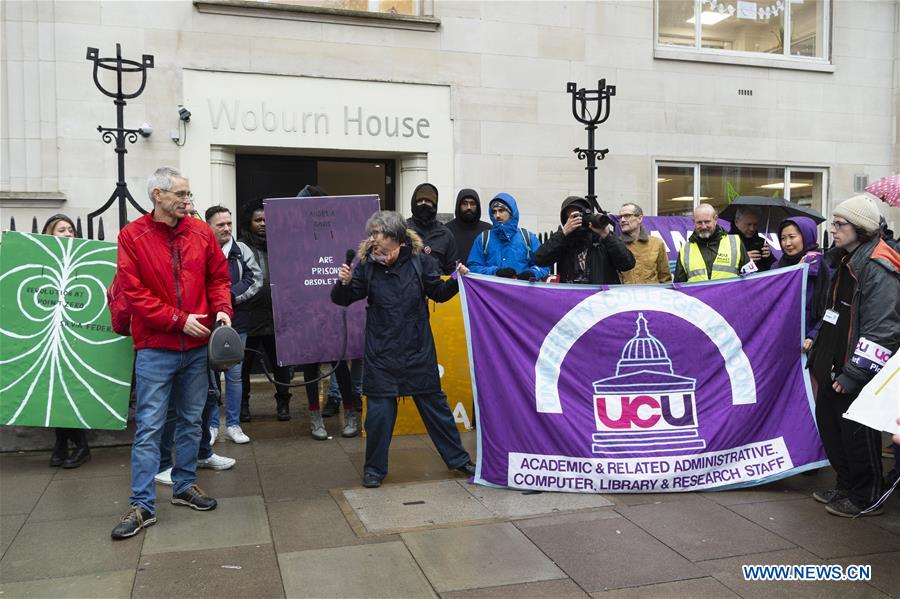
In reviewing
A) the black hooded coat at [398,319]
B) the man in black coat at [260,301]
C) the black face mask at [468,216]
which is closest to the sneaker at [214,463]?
the man in black coat at [260,301]

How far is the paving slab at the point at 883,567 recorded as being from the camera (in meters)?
3.81

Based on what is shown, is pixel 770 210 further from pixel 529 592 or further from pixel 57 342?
pixel 57 342

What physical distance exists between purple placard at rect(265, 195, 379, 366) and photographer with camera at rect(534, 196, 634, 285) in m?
1.65

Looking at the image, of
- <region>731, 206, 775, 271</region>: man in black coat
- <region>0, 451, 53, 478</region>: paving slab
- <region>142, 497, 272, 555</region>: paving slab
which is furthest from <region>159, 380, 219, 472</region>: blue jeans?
<region>731, 206, 775, 271</region>: man in black coat

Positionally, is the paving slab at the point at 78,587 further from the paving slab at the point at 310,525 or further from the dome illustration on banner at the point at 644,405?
the dome illustration on banner at the point at 644,405

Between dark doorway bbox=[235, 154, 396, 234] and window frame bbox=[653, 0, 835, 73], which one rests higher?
window frame bbox=[653, 0, 835, 73]

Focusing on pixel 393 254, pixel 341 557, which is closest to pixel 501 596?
pixel 341 557

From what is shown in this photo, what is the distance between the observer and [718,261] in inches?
255

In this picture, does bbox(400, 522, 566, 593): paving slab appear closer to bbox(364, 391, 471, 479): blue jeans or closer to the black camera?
bbox(364, 391, 471, 479): blue jeans

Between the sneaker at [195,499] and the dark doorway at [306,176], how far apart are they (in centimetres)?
542

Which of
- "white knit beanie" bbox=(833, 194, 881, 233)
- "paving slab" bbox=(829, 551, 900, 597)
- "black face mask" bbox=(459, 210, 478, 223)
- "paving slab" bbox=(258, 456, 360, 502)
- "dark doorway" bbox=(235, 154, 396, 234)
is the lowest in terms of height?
"paving slab" bbox=(258, 456, 360, 502)

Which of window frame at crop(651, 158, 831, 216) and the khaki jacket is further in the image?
window frame at crop(651, 158, 831, 216)

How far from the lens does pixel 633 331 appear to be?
5.39 meters

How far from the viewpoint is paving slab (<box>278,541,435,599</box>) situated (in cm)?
377
